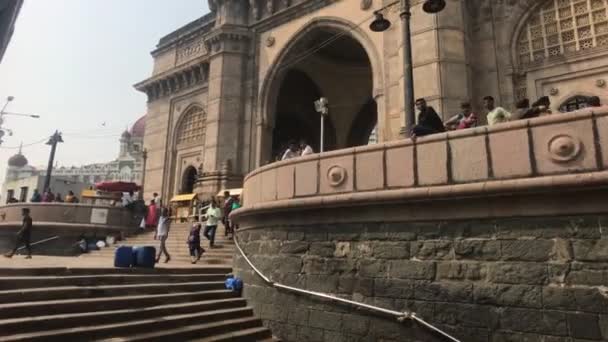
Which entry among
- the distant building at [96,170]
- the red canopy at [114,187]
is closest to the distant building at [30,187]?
the distant building at [96,170]

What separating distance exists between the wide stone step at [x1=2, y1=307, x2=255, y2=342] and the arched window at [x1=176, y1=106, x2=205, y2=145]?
14776 mm

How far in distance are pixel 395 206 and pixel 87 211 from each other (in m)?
13.5

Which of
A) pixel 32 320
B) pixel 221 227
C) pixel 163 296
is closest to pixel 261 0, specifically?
pixel 221 227

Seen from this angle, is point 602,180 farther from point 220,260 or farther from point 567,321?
point 220,260

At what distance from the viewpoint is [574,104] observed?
422 inches

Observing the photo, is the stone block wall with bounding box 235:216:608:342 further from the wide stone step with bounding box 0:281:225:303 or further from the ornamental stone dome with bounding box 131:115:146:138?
the ornamental stone dome with bounding box 131:115:146:138

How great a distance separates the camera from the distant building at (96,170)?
1228 inches

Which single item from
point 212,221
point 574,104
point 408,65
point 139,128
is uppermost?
point 139,128

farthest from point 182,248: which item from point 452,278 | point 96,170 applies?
point 96,170

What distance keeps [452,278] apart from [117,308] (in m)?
4.43

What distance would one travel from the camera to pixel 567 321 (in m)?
4.14

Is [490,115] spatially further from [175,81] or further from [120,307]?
[175,81]

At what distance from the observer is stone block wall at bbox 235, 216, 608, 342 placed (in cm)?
417

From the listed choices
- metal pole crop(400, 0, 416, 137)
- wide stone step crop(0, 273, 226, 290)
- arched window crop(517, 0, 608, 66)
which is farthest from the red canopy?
arched window crop(517, 0, 608, 66)
